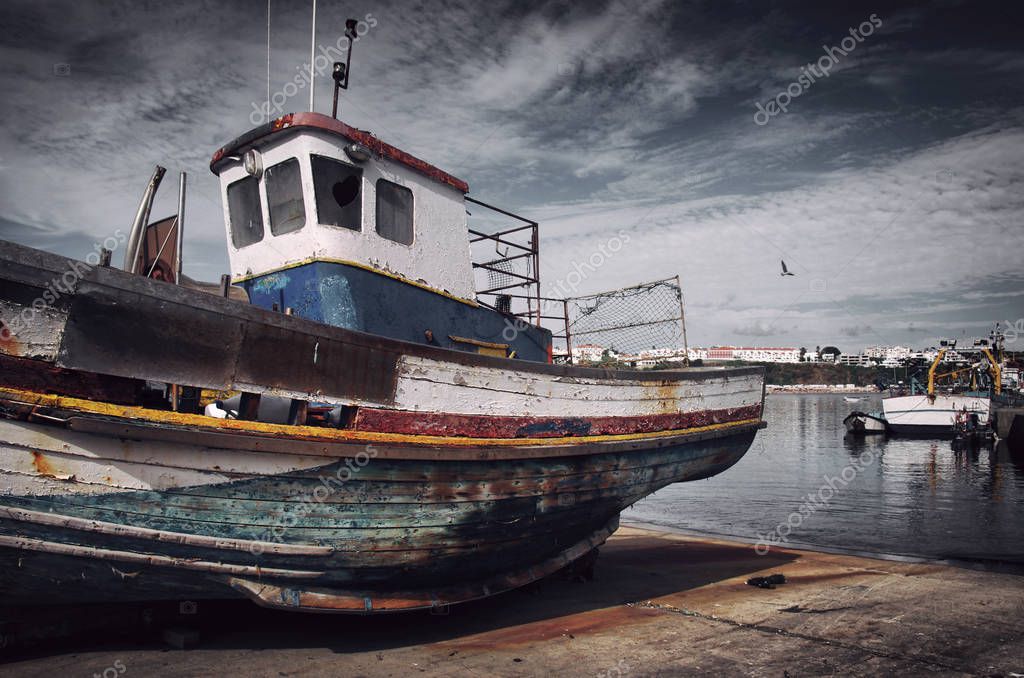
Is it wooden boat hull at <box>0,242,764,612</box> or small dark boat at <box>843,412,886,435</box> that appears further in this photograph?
small dark boat at <box>843,412,886,435</box>

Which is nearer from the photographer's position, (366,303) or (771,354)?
(366,303)

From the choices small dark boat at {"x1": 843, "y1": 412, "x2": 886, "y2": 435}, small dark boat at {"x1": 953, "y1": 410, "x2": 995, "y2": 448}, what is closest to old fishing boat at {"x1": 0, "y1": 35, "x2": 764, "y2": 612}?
small dark boat at {"x1": 953, "y1": 410, "x2": 995, "y2": 448}

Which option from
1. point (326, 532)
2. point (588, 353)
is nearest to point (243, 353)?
point (326, 532)

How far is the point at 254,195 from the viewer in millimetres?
5773

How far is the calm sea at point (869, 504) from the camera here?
1195 cm

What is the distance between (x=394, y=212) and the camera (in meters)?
5.76

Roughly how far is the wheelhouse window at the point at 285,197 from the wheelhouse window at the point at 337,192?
0.18 m

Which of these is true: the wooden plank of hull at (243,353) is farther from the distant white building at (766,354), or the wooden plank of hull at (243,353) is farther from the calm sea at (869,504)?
the distant white building at (766,354)

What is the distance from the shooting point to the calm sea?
12.0 m

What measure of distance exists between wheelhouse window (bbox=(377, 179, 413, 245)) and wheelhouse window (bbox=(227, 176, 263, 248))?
1144 mm

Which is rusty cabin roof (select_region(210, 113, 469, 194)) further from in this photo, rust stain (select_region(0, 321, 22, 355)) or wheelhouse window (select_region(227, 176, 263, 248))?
rust stain (select_region(0, 321, 22, 355))

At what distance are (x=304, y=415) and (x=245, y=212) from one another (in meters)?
2.66

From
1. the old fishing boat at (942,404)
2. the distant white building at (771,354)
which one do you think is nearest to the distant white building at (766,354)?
the distant white building at (771,354)

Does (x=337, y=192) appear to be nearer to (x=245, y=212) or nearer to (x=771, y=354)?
(x=245, y=212)
